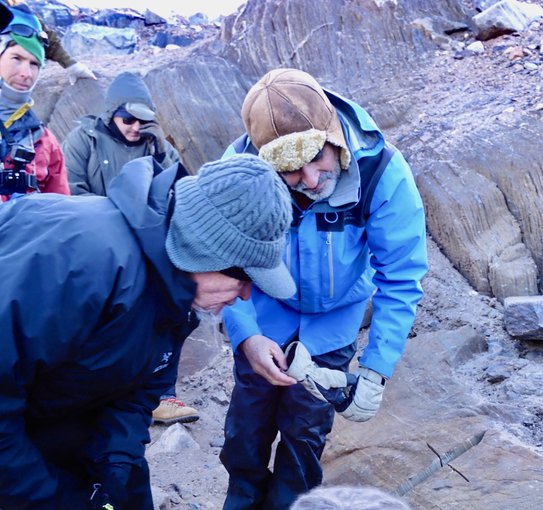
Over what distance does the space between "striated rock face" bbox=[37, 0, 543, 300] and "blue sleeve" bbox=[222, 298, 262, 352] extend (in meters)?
2.94

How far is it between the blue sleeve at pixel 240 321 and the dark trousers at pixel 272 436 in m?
0.14

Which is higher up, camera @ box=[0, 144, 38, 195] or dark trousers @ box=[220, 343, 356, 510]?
camera @ box=[0, 144, 38, 195]

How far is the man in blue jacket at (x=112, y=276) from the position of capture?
6.52 feet

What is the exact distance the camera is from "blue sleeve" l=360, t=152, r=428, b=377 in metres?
2.96

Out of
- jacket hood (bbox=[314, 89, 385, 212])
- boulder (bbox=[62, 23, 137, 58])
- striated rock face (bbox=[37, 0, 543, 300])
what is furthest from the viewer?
boulder (bbox=[62, 23, 137, 58])

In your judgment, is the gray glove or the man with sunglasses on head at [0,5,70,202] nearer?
the man with sunglasses on head at [0,5,70,202]

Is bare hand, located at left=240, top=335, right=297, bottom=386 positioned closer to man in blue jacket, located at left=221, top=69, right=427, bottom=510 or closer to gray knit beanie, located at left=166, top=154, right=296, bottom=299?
man in blue jacket, located at left=221, top=69, right=427, bottom=510

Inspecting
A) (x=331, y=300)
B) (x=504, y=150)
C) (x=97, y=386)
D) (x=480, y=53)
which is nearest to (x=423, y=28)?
(x=480, y=53)

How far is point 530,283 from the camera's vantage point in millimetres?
5453

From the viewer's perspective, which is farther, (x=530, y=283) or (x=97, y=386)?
(x=530, y=283)

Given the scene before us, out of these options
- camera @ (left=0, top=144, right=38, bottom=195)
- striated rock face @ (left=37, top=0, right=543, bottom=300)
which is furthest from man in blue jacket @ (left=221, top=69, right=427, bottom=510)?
striated rock face @ (left=37, top=0, right=543, bottom=300)

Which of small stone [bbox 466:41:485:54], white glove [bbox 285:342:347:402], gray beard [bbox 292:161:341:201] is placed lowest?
white glove [bbox 285:342:347:402]

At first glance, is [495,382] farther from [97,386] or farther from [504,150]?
[97,386]

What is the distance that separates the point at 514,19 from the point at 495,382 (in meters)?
4.58
